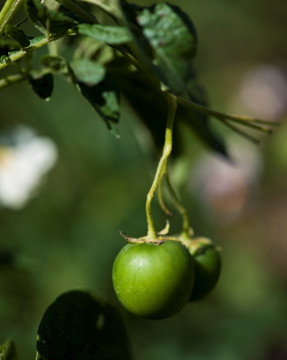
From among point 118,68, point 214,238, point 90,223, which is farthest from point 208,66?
point 118,68

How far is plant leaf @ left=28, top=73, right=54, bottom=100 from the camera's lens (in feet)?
1.94

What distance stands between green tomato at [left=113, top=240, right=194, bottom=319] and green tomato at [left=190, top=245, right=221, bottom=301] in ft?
0.20

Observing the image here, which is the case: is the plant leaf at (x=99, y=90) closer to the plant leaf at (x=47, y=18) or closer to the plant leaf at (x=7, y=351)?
the plant leaf at (x=47, y=18)

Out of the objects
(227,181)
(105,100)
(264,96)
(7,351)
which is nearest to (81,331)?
(7,351)

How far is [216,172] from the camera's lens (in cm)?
A: 268

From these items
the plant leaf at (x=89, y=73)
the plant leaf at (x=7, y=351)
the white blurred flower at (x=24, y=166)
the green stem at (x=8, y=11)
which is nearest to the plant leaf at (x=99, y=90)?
the plant leaf at (x=89, y=73)

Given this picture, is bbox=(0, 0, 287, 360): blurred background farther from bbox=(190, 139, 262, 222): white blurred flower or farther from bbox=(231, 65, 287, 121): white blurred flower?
bbox=(231, 65, 287, 121): white blurred flower

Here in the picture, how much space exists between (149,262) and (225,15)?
11.9 ft

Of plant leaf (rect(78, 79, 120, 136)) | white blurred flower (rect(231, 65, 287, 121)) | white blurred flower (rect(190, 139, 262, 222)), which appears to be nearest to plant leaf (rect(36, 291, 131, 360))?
plant leaf (rect(78, 79, 120, 136))

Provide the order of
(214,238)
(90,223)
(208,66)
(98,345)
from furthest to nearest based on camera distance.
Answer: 1. (208,66)
2. (214,238)
3. (90,223)
4. (98,345)

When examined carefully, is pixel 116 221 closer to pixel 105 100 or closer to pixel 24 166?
pixel 24 166

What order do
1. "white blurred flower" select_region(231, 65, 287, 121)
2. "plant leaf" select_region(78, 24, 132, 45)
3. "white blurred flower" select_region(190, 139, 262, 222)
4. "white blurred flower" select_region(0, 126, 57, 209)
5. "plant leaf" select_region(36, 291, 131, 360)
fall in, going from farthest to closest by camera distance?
"white blurred flower" select_region(231, 65, 287, 121) < "white blurred flower" select_region(190, 139, 262, 222) < "white blurred flower" select_region(0, 126, 57, 209) < "plant leaf" select_region(36, 291, 131, 360) < "plant leaf" select_region(78, 24, 132, 45)

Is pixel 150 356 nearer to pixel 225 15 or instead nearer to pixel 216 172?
pixel 216 172

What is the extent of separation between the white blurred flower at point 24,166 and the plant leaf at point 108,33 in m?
1.06
